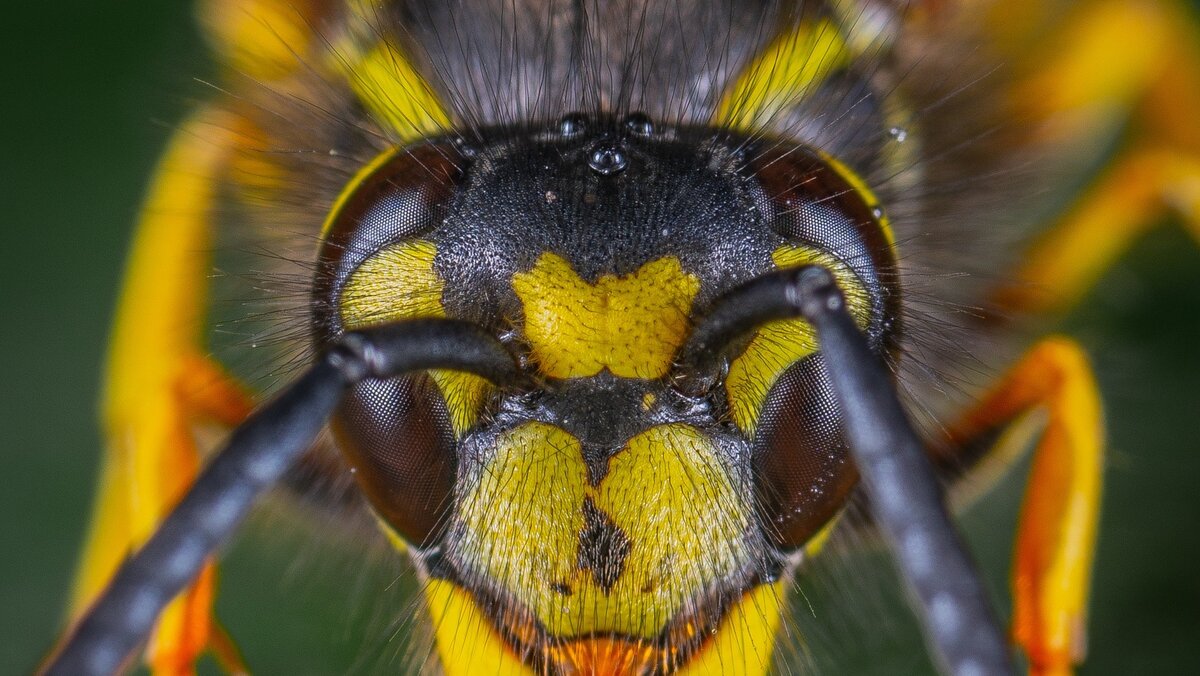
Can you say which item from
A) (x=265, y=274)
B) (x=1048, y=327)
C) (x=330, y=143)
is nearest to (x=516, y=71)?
(x=330, y=143)

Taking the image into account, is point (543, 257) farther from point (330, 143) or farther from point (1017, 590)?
point (1017, 590)

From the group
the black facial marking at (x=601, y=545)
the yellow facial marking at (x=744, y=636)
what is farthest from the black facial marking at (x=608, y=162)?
the yellow facial marking at (x=744, y=636)

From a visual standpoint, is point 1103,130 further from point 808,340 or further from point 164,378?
point 164,378

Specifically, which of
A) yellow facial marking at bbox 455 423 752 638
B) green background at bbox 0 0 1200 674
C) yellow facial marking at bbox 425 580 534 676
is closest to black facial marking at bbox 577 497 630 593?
yellow facial marking at bbox 455 423 752 638

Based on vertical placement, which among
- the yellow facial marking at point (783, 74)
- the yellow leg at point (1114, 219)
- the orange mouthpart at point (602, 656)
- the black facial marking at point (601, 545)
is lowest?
the orange mouthpart at point (602, 656)

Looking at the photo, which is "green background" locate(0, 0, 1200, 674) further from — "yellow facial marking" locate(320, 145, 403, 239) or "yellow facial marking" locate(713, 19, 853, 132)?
"yellow facial marking" locate(713, 19, 853, 132)

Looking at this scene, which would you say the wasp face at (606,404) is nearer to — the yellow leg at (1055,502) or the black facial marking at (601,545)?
the black facial marking at (601,545)
